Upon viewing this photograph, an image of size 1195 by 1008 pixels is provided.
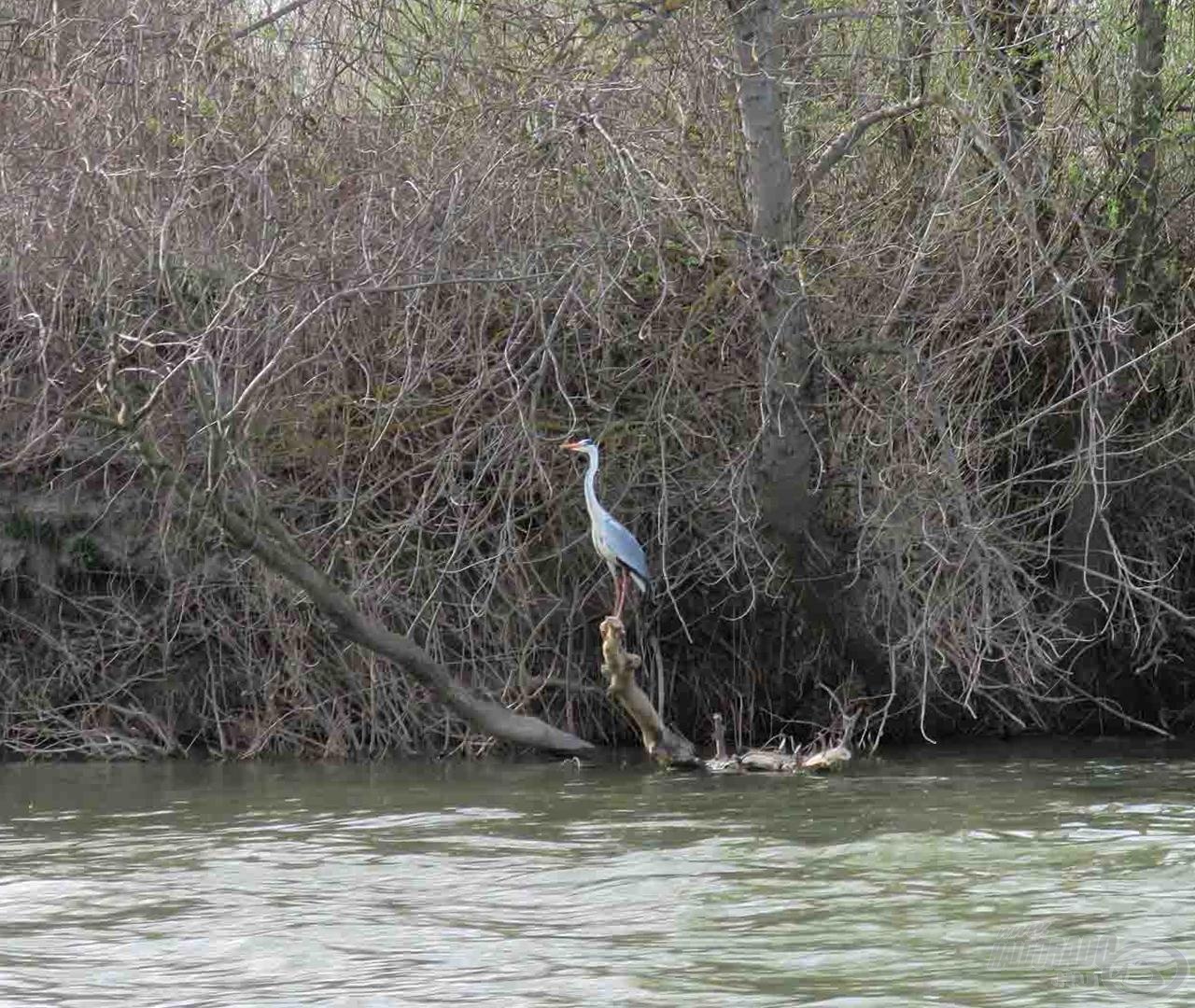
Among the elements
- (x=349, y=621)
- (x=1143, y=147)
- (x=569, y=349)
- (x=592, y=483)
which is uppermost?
(x=1143, y=147)

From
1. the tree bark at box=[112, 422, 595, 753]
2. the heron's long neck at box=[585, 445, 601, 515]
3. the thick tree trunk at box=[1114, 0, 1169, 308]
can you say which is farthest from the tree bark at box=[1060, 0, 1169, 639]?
the tree bark at box=[112, 422, 595, 753]

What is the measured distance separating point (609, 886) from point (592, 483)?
2976 mm

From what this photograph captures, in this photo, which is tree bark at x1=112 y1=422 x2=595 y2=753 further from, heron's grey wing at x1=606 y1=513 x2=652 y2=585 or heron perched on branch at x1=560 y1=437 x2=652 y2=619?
heron's grey wing at x1=606 y1=513 x2=652 y2=585

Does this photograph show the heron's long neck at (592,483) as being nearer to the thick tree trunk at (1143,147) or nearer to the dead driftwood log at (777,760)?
the dead driftwood log at (777,760)

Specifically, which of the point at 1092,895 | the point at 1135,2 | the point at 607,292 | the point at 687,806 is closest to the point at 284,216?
the point at 607,292

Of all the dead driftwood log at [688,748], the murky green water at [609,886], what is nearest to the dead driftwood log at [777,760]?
the dead driftwood log at [688,748]

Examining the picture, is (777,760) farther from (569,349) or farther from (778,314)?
(569,349)

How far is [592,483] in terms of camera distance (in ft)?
35.6

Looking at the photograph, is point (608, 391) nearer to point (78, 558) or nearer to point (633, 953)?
point (78, 558)

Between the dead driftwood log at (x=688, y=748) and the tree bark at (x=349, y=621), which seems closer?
the tree bark at (x=349, y=621)

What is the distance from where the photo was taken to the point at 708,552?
11953 millimetres

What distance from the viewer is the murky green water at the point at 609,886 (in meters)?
6.75

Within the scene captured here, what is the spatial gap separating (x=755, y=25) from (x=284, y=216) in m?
2.60

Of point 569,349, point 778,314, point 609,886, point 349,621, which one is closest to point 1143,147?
point 778,314
